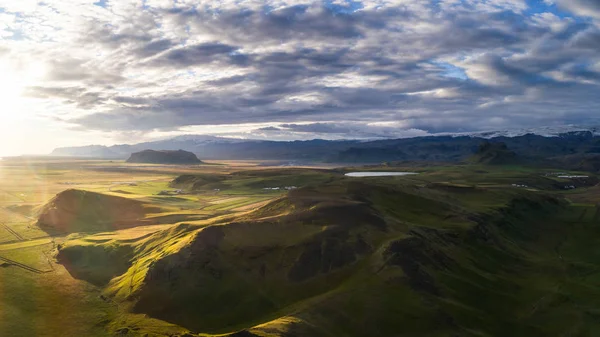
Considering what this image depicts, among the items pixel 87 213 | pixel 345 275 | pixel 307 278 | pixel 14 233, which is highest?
pixel 87 213

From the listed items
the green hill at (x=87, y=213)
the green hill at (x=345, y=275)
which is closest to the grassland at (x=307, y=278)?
the green hill at (x=345, y=275)

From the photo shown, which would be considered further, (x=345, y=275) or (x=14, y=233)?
(x=14, y=233)

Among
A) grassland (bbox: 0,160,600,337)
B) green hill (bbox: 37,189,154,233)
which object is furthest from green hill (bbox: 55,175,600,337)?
green hill (bbox: 37,189,154,233)

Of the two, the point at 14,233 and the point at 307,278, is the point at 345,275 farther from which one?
the point at 14,233

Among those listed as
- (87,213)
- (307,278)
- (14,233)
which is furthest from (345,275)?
(87,213)

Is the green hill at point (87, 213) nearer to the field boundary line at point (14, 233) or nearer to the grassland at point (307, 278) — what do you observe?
the field boundary line at point (14, 233)

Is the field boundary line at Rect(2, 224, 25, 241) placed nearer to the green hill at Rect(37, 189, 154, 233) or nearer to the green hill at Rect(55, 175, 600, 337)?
the green hill at Rect(37, 189, 154, 233)

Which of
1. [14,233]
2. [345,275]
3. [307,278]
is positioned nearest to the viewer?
[307,278]

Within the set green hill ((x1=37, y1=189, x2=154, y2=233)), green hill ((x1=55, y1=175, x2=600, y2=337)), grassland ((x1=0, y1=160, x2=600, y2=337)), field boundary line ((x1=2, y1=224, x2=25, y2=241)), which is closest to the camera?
grassland ((x1=0, y1=160, x2=600, y2=337))

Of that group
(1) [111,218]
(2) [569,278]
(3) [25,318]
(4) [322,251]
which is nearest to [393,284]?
(4) [322,251]

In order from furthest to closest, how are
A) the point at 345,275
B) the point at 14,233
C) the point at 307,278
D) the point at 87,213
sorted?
the point at 87,213 → the point at 14,233 → the point at 345,275 → the point at 307,278

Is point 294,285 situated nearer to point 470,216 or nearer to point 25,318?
point 25,318

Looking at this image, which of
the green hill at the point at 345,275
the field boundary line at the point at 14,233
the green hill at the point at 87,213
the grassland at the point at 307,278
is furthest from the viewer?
the green hill at the point at 87,213
